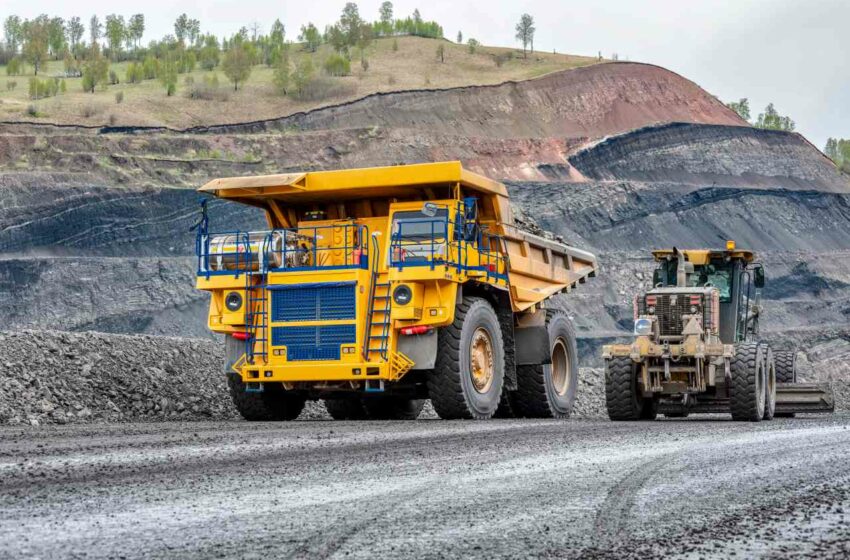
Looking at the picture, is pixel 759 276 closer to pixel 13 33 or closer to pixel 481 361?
pixel 481 361

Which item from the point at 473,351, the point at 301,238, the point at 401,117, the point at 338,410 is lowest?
the point at 338,410

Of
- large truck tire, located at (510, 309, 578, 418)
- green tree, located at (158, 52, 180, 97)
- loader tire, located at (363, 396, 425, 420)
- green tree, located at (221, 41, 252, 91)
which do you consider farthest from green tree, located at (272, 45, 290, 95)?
loader tire, located at (363, 396, 425, 420)

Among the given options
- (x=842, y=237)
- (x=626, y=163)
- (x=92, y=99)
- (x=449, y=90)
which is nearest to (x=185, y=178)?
(x=92, y=99)

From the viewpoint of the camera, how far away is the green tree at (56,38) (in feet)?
325

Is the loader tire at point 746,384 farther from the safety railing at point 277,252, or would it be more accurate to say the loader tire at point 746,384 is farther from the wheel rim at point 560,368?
the safety railing at point 277,252

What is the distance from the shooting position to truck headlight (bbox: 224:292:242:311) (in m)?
15.2

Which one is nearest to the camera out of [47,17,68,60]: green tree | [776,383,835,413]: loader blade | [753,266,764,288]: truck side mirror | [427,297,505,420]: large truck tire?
[427,297,505,420]: large truck tire

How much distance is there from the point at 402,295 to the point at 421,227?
957 mm

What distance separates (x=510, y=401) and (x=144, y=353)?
17.9 ft

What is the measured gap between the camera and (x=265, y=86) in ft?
249

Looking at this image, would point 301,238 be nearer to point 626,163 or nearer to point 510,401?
point 510,401

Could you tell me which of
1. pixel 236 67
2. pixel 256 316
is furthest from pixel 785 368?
pixel 236 67

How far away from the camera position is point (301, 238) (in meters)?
15.8

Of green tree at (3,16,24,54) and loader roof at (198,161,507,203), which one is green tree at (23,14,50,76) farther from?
loader roof at (198,161,507,203)
